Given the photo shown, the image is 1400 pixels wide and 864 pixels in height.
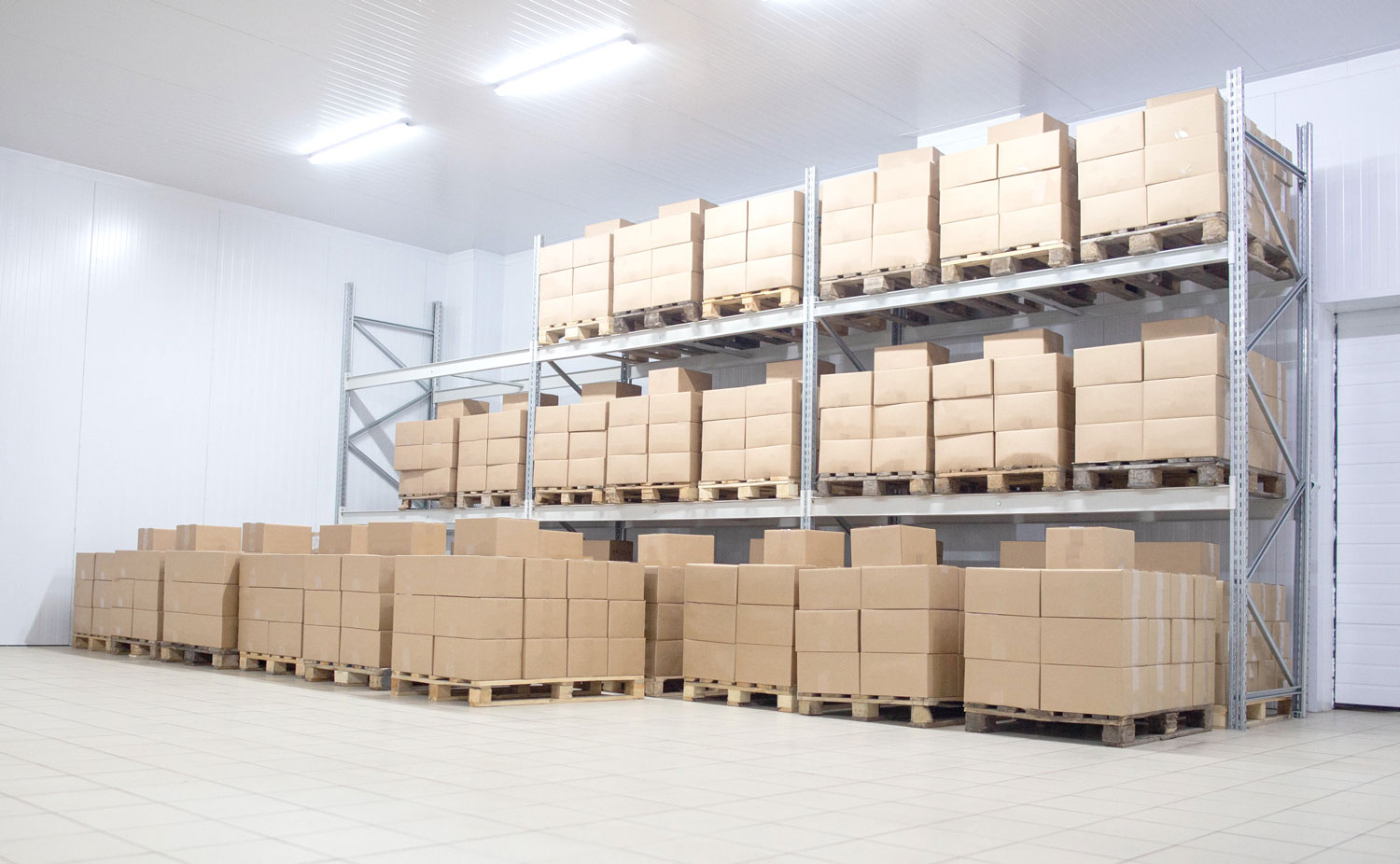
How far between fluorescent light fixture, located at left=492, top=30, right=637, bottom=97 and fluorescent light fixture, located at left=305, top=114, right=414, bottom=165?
1.56m

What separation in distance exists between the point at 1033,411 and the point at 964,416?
57 centimetres

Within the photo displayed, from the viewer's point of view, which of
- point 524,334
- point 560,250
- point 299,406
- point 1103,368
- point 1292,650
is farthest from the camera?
point 524,334

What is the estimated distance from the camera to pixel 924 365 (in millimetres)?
9719

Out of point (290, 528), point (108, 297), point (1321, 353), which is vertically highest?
point (108, 297)

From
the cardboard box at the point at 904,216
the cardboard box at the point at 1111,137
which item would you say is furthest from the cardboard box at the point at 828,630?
the cardboard box at the point at 1111,137

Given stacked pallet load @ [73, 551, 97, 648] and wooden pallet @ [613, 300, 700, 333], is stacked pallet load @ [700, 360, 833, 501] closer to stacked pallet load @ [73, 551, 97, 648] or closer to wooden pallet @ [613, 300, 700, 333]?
wooden pallet @ [613, 300, 700, 333]

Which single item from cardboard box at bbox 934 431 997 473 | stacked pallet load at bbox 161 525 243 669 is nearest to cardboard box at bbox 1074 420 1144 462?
cardboard box at bbox 934 431 997 473

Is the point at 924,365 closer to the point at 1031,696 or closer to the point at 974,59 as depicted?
the point at 974,59

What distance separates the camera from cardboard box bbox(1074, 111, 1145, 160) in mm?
8664

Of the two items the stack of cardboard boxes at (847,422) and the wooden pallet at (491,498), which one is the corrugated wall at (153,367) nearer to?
the wooden pallet at (491,498)

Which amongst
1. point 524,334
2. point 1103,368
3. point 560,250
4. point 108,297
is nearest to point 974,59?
point 1103,368

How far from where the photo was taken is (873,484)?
9828 millimetres

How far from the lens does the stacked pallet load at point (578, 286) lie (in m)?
12.3

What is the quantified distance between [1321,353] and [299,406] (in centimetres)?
1179
